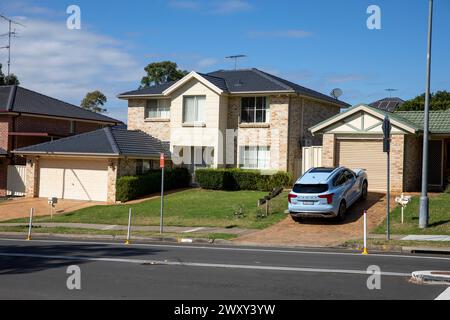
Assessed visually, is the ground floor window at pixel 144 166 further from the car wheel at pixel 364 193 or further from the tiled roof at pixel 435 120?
the tiled roof at pixel 435 120

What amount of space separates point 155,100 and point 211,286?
2731 centimetres

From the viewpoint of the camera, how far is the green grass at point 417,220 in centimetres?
2014

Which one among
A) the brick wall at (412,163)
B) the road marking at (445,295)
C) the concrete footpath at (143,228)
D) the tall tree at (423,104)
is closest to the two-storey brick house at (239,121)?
the brick wall at (412,163)

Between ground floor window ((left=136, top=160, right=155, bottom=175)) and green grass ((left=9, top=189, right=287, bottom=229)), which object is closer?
green grass ((left=9, top=189, right=287, bottom=229))

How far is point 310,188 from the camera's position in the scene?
22.1 metres

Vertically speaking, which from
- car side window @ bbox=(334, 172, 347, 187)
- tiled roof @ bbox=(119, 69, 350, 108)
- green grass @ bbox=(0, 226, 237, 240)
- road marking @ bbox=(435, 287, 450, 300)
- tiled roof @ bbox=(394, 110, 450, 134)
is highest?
tiled roof @ bbox=(119, 69, 350, 108)

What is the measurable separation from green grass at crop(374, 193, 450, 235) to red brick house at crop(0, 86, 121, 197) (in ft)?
71.5

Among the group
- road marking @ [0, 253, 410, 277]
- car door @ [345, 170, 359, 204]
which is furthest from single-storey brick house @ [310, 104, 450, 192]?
road marking @ [0, 253, 410, 277]

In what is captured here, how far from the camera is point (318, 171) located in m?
23.5

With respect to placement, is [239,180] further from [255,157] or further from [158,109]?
[158,109]

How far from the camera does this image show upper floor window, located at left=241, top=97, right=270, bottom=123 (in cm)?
3388

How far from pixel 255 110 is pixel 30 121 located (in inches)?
554

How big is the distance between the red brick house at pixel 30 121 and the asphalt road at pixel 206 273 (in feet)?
68.3

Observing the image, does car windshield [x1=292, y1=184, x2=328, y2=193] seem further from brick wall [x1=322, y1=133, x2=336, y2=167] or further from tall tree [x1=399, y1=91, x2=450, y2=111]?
tall tree [x1=399, y1=91, x2=450, y2=111]
